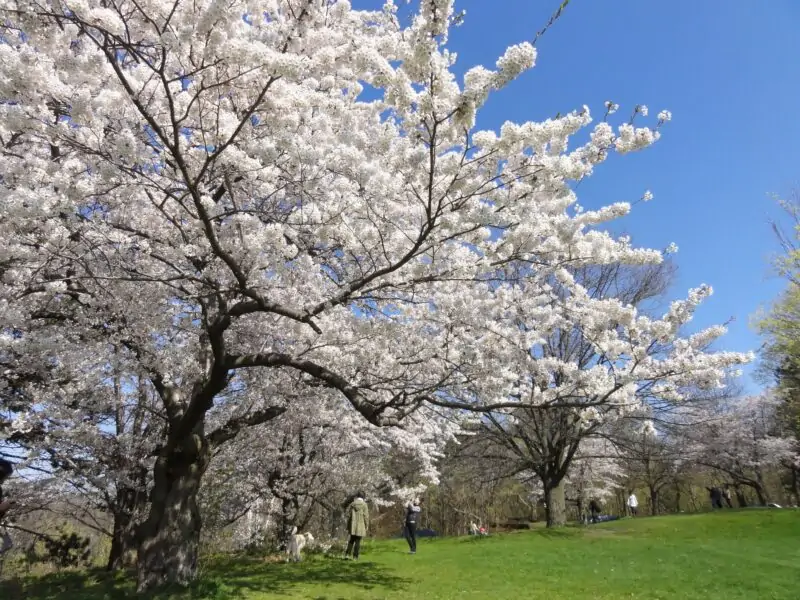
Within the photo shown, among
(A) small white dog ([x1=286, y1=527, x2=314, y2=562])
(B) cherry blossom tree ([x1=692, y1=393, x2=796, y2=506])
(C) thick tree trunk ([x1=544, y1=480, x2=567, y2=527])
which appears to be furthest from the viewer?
(B) cherry blossom tree ([x1=692, y1=393, x2=796, y2=506])

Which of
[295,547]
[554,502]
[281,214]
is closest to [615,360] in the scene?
[281,214]

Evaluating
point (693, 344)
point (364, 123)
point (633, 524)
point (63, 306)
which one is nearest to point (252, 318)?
point (63, 306)

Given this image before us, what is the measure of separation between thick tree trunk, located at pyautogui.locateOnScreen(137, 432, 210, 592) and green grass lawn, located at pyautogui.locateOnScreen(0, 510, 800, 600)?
1.40 ft

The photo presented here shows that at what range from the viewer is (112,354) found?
25.8ft

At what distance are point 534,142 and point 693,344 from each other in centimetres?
437

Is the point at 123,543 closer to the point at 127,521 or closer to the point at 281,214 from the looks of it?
the point at 127,521

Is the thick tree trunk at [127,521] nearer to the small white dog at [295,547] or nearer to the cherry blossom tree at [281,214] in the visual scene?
the small white dog at [295,547]

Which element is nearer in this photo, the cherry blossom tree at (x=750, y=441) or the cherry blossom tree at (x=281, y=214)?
the cherry blossom tree at (x=281, y=214)

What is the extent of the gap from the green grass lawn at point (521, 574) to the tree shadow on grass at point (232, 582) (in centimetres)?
2

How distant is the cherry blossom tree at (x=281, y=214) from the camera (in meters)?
4.16

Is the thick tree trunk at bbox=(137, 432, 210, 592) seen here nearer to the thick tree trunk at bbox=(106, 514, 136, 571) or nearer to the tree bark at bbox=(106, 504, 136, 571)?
the tree bark at bbox=(106, 504, 136, 571)

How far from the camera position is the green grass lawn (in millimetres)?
7777

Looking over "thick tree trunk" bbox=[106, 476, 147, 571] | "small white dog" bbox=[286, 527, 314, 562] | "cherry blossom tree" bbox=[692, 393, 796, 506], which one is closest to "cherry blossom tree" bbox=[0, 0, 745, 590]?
"thick tree trunk" bbox=[106, 476, 147, 571]

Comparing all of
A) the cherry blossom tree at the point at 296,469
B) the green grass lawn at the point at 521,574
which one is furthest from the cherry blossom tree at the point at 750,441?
the cherry blossom tree at the point at 296,469
